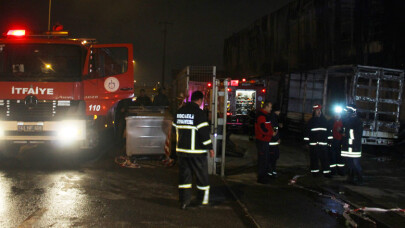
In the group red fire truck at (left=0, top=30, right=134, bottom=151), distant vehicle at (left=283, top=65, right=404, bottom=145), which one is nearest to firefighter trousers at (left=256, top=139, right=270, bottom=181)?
red fire truck at (left=0, top=30, right=134, bottom=151)

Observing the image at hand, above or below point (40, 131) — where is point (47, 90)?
above

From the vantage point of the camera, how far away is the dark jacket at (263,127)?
7.39m

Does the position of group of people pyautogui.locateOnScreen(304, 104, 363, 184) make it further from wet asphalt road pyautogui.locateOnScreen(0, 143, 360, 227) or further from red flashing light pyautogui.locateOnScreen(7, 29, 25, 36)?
red flashing light pyautogui.locateOnScreen(7, 29, 25, 36)

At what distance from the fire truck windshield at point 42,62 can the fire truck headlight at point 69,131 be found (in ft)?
3.38

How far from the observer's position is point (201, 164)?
5.73m

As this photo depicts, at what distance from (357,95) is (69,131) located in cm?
1041

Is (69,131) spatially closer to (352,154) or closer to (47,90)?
(47,90)

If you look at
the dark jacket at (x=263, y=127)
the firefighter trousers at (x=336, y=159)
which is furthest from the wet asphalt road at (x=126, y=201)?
the firefighter trousers at (x=336, y=159)

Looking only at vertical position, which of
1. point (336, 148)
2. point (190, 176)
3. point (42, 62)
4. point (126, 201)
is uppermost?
point (42, 62)

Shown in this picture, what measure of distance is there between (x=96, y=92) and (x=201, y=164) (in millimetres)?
4888

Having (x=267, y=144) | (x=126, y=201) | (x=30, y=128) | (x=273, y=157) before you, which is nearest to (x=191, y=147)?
(x=126, y=201)

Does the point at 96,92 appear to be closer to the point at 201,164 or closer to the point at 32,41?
the point at 32,41

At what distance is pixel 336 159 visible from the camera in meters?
8.64

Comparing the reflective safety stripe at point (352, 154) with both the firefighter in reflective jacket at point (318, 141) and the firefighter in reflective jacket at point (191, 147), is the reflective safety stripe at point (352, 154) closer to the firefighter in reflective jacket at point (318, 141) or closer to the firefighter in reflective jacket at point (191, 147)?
the firefighter in reflective jacket at point (318, 141)
